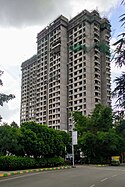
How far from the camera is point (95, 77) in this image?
3270 inches

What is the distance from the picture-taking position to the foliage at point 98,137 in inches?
1593

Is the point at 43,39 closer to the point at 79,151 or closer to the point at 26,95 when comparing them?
the point at 26,95

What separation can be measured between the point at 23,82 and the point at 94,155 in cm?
7774

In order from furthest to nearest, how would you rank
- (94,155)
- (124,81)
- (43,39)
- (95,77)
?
1. (43,39)
2. (95,77)
3. (94,155)
4. (124,81)

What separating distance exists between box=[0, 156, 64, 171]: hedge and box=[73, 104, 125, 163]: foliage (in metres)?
11.6

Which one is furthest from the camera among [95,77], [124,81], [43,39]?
[43,39]

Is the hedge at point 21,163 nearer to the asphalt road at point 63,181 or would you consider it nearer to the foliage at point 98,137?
the asphalt road at point 63,181

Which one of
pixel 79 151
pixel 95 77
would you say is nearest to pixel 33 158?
pixel 79 151

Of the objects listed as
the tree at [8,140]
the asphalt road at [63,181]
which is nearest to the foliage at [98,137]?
the tree at [8,140]

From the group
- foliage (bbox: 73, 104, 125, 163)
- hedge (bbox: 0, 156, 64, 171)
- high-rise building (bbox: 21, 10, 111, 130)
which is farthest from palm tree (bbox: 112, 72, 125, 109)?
high-rise building (bbox: 21, 10, 111, 130)

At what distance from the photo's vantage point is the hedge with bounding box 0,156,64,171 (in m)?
23.9

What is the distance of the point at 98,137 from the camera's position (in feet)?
133

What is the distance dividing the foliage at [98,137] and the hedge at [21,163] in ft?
38.2

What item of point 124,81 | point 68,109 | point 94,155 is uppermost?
point 68,109
